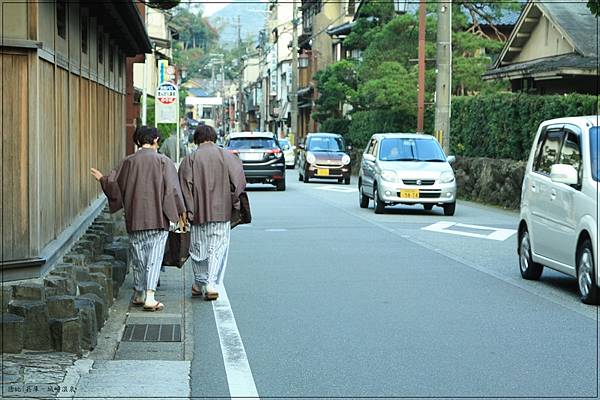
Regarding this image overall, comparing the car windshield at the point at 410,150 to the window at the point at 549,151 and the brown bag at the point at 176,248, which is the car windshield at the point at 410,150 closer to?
the window at the point at 549,151

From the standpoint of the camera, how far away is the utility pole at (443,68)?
29.2m

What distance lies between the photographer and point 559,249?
1173 centimetres

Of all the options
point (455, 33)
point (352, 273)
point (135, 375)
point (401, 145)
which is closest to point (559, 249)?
point (352, 273)

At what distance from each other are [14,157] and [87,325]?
5.79 ft

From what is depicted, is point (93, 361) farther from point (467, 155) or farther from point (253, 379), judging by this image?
point (467, 155)

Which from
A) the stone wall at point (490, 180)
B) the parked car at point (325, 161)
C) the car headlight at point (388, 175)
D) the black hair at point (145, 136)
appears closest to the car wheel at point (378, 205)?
the car headlight at point (388, 175)

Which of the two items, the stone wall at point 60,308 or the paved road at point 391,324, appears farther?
the stone wall at point 60,308

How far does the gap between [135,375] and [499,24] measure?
40.2 metres

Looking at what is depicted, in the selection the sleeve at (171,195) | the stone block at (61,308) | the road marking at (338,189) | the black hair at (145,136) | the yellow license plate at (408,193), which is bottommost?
the road marking at (338,189)

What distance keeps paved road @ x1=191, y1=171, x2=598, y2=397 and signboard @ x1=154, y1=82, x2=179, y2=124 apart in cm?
1571

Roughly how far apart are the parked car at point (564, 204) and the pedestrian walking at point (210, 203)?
3548mm

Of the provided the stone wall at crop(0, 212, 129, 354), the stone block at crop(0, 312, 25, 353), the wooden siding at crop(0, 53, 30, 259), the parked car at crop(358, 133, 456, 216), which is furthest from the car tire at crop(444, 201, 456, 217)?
the stone block at crop(0, 312, 25, 353)

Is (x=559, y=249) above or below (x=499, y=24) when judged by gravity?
below

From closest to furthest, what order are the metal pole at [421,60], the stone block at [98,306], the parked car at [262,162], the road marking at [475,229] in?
the stone block at [98,306] → the road marking at [475,229] → the parked car at [262,162] → the metal pole at [421,60]
